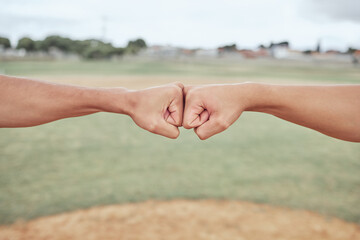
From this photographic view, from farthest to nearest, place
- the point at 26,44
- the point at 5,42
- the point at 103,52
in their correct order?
the point at 26,44
the point at 5,42
the point at 103,52

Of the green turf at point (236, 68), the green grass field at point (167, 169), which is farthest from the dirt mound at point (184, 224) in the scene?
the green turf at point (236, 68)

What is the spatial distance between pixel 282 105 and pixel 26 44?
5815 centimetres

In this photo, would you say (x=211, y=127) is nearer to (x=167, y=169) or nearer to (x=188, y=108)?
(x=188, y=108)

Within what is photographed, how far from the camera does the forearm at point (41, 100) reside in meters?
1.66

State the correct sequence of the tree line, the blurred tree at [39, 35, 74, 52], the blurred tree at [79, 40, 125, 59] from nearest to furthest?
the blurred tree at [79, 40, 125, 59]
the tree line
the blurred tree at [39, 35, 74, 52]

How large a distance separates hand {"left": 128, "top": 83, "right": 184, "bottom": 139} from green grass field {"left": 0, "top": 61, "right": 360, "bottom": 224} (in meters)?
2.10

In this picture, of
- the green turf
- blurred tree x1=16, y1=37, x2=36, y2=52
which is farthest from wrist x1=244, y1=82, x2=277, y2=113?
blurred tree x1=16, y1=37, x2=36, y2=52

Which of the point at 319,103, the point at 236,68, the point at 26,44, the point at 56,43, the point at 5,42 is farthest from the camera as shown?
the point at 56,43

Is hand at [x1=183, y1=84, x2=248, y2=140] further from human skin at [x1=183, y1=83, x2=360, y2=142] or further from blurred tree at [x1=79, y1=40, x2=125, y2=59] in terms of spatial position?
blurred tree at [x1=79, y1=40, x2=125, y2=59]

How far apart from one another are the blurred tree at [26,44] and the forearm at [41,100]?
56949 mm

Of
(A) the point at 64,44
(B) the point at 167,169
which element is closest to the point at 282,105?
(B) the point at 167,169

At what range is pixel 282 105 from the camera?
165 cm

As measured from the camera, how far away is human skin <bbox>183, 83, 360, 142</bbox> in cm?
160

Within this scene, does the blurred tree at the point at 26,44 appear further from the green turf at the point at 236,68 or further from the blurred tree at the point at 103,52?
the green turf at the point at 236,68
